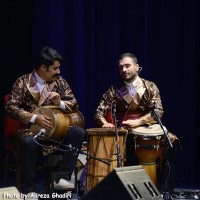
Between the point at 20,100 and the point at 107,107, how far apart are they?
97 centimetres

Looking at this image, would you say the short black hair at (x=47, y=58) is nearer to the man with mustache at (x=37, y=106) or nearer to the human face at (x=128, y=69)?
the man with mustache at (x=37, y=106)

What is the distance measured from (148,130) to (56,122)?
3.00 feet

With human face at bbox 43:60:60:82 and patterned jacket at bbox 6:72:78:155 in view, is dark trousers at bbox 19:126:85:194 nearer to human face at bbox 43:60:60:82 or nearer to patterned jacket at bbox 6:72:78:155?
patterned jacket at bbox 6:72:78:155

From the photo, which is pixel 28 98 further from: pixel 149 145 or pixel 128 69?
pixel 149 145

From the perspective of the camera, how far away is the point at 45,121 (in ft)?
15.0

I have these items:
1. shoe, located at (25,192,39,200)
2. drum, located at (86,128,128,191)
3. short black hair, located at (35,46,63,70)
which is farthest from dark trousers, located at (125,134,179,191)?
shoe, located at (25,192,39,200)

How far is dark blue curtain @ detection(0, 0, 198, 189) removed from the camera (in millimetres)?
5965

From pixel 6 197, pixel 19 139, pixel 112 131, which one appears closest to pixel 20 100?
pixel 19 139

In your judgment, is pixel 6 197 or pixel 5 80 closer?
pixel 6 197

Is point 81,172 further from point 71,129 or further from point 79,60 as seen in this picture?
point 79,60

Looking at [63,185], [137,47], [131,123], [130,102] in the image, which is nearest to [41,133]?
[63,185]

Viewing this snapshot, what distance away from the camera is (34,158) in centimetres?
449

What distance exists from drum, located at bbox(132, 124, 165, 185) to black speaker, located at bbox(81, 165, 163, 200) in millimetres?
1689

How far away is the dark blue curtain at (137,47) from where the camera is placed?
5.96 metres
